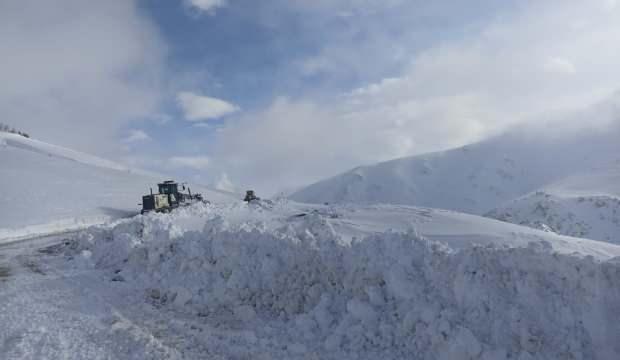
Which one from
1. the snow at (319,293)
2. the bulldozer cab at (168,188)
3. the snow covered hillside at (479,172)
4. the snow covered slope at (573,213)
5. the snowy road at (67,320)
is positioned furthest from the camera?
the snow covered hillside at (479,172)

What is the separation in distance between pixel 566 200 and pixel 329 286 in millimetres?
52352

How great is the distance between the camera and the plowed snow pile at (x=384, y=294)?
859cm

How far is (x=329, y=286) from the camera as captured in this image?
1109 cm

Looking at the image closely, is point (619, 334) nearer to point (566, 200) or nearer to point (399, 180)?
point (566, 200)

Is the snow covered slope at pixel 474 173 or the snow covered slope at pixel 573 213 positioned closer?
the snow covered slope at pixel 573 213

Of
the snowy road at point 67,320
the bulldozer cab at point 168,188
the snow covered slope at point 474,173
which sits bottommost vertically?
the snowy road at point 67,320

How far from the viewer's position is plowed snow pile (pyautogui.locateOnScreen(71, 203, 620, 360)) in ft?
28.2

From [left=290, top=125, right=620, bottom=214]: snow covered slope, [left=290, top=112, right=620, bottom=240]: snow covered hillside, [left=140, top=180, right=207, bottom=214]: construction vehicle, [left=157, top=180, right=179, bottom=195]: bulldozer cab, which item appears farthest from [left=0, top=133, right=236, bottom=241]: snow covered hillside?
[left=290, top=125, right=620, bottom=214]: snow covered slope

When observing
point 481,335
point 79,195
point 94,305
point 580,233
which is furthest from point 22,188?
point 580,233

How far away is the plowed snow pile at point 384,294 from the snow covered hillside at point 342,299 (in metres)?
0.03

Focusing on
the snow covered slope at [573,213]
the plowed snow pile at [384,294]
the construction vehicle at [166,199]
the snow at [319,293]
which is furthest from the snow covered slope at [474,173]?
the plowed snow pile at [384,294]

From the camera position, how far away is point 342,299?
10.7 metres

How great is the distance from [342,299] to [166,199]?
29744mm

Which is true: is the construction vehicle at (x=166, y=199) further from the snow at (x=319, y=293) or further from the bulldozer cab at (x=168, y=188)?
the snow at (x=319, y=293)
